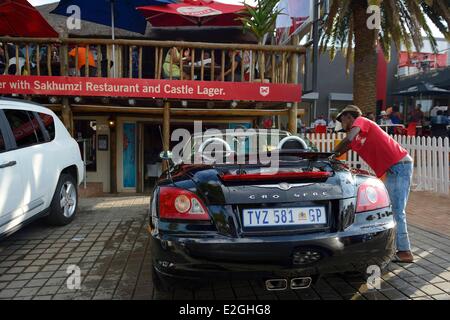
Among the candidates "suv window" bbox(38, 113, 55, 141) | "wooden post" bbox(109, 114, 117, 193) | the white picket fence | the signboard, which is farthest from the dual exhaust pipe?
"wooden post" bbox(109, 114, 117, 193)

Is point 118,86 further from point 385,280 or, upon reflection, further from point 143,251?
point 385,280

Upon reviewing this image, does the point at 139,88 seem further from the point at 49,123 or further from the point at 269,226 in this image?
the point at 269,226

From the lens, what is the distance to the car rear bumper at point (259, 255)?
2.54m

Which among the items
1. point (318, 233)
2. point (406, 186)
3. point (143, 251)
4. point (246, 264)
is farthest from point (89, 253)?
point (406, 186)

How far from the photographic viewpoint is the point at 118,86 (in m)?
7.86

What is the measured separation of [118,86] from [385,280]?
608 centimetres

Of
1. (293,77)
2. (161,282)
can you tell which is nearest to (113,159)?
(293,77)

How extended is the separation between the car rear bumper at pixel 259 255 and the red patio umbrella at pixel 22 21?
24.9ft

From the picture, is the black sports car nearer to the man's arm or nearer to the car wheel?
the car wheel

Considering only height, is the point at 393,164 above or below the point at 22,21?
below

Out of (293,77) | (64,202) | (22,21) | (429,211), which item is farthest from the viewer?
(22,21)

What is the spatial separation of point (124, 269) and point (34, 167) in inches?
65.0

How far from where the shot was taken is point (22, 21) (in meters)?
8.58

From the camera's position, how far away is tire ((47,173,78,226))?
17.3 feet
